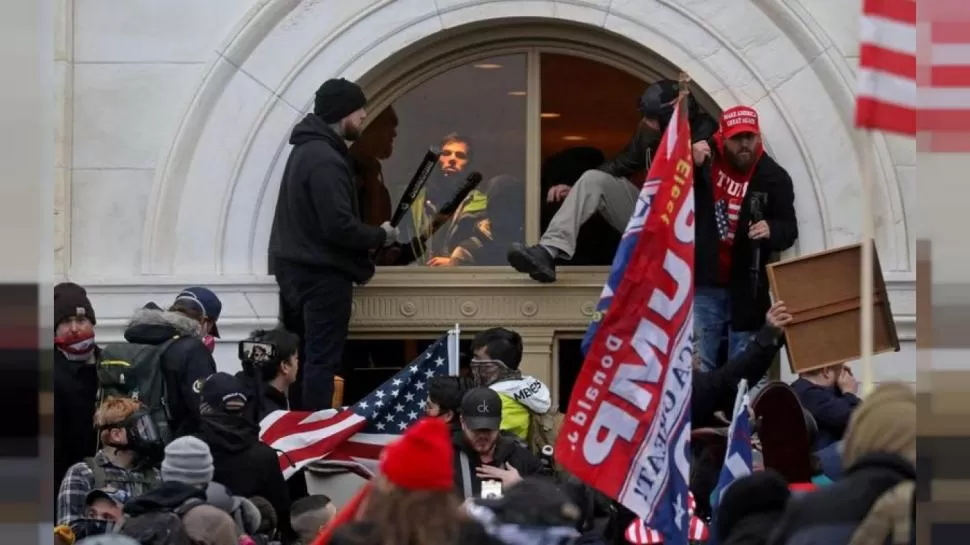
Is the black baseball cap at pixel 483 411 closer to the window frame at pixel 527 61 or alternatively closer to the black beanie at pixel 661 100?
the black beanie at pixel 661 100

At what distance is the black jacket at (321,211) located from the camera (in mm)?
11117

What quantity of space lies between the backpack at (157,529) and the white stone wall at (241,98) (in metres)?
4.06

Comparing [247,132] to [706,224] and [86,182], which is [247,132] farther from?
[706,224]

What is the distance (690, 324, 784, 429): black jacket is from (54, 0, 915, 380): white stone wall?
1.74m

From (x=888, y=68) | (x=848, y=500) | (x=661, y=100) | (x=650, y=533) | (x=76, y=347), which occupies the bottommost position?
(x=650, y=533)

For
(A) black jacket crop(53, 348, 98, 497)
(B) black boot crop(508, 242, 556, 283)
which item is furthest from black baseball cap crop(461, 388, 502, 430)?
(B) black boot crop(508, 242, 556, 283)

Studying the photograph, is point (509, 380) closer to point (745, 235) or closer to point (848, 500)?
point (745, 235)

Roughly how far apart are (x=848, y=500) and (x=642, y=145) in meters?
6.90

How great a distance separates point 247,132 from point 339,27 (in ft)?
2.70

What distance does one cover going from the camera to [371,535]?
5.03 meters

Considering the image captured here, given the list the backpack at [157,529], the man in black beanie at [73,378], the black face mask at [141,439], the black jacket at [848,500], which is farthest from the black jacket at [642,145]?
the black jacket at [848,500]

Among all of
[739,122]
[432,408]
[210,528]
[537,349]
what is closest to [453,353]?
[432,408]

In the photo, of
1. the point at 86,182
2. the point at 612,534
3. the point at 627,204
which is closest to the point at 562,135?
the point at 627,204

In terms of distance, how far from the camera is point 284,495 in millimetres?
9562
